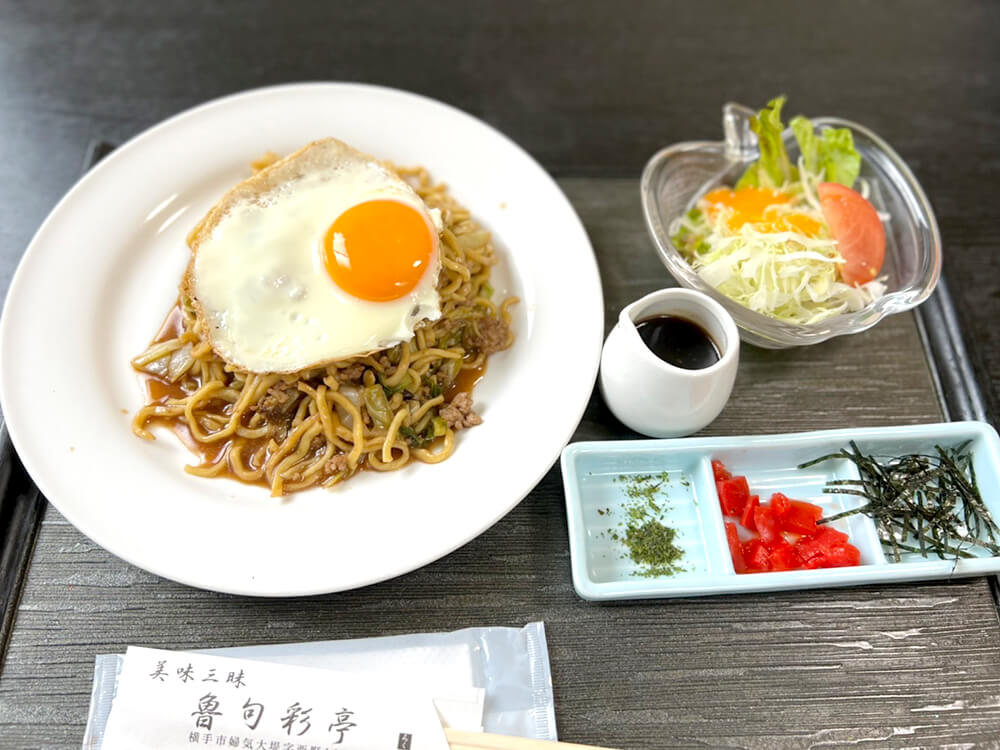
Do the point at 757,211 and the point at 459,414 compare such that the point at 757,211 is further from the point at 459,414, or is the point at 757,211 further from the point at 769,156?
the point at 459,414

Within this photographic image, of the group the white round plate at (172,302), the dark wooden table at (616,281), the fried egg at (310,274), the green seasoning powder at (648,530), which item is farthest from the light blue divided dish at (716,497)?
the fried egg at (310,274)

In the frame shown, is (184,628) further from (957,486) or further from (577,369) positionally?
(957,486)

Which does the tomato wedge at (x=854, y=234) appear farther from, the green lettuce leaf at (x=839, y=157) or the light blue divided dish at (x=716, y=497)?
the light blue divided dish at (x=716, y=497)

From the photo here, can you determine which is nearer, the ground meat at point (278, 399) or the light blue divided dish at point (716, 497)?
the light blue divided dish at point (716, 497)

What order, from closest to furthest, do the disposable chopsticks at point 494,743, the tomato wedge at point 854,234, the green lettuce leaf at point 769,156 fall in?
the disposable chopsticks at point 494,743 → the tomato wedge at point 854,234 → the green lettuce leaf at point 769,156

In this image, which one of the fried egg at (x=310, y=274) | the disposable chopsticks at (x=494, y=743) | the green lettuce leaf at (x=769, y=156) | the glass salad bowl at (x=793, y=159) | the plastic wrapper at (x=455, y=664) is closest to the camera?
the disposable chopsticks at (x=494, y=743)

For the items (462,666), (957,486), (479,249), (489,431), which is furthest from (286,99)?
(957,486)

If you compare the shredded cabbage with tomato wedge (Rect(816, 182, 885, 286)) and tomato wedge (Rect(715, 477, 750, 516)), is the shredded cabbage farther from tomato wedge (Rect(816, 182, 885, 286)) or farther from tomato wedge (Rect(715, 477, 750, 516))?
tomato wedge (Rect(715, 477, 750, 516))
